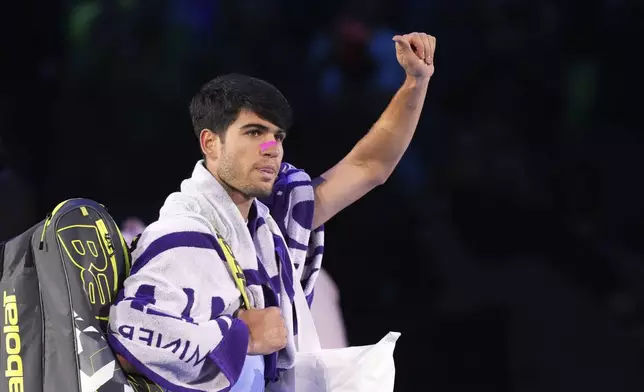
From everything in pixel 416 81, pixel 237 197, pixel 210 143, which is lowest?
pixel 237 197

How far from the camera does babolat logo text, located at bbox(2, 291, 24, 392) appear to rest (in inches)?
65.6

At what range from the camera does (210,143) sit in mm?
1918

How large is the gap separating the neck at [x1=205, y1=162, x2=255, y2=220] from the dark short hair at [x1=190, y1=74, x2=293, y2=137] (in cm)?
8

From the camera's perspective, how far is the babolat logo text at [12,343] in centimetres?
167

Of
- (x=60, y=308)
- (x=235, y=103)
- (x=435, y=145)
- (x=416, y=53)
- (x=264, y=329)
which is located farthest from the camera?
(x=435, y=145)

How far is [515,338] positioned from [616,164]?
2.31 ft

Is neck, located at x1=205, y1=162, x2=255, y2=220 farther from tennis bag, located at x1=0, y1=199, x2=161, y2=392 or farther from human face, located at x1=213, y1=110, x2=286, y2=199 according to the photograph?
tennis bag, located at x1=0, y1=199, x2=161, y2=392

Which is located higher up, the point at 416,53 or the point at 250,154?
the point at 416,53

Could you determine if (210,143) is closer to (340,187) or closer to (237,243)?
(237,243)


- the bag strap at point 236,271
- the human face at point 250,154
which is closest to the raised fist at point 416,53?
the human face at point 250,154

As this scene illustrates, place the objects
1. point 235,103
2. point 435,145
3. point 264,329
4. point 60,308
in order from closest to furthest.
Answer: point 60,308 < point 264,329 < point 235,103 < point 435,145

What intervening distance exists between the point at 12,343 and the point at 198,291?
1.04ft

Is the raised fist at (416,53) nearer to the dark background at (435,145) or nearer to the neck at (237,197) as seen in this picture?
the neck at (237,197)

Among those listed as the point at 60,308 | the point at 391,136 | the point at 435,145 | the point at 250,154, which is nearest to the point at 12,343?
the point at 60,308
